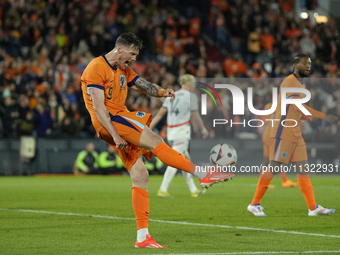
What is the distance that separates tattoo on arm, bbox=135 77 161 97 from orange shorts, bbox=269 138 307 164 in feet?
9.54

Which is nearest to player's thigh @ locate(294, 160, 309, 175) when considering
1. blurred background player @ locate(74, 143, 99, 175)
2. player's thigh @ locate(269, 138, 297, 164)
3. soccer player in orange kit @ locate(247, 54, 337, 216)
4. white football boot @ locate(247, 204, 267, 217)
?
soccer player in orange kit @ locate(247, 54, 337, 216)

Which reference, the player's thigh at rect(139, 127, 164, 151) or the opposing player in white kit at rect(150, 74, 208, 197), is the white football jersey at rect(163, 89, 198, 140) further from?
the player's thigh at rect(139, 127, 164, 151)

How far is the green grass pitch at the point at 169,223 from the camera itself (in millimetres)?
6117

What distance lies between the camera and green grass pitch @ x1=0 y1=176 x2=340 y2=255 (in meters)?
6.12

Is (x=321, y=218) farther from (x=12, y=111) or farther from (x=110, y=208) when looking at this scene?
(x=12, y=111)

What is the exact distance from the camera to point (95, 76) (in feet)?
19.8

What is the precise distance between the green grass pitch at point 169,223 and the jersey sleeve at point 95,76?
165 cm

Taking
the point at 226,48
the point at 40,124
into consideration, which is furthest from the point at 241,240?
the point at 226,48

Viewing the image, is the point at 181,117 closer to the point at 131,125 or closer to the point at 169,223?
the point at 169,223

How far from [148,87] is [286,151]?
3.07m

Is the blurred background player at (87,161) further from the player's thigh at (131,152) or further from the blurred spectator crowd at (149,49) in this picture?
the player's thigh at (131,152)

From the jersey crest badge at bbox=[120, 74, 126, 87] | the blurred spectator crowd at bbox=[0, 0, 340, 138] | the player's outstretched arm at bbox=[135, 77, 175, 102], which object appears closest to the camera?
the jersey crest badge at bbox=[120, 74, 126, 87]

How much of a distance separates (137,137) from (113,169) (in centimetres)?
1356

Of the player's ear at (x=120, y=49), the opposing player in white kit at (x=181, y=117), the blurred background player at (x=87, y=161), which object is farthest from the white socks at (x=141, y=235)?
the blurred background player at (x=87, y=161)
